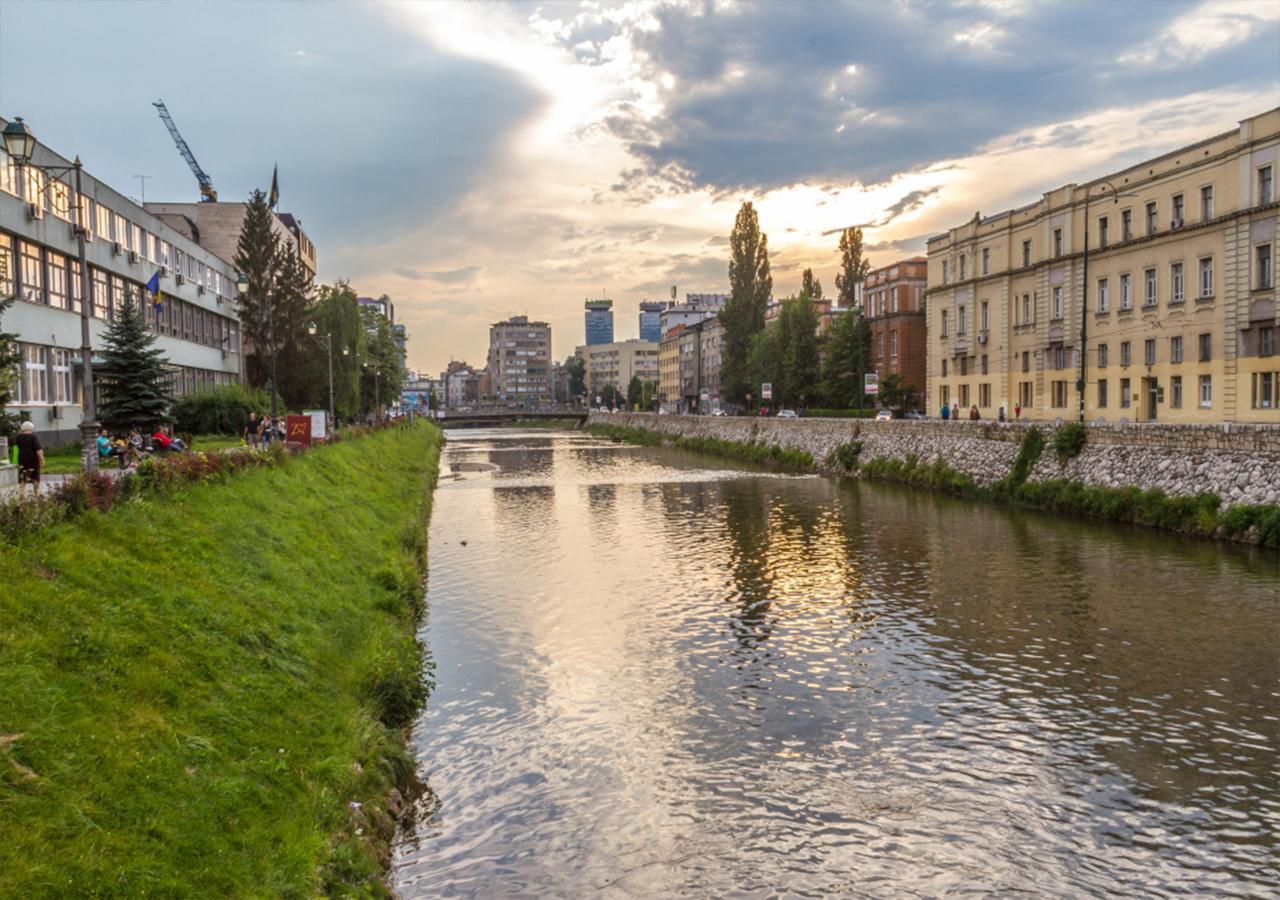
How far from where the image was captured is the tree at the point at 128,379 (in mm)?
34906

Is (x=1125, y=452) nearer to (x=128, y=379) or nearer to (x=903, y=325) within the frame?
(x=128, y=379)

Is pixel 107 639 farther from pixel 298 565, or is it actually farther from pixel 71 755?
pixel 298 565

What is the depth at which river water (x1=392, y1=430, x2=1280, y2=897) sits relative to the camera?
10695mm

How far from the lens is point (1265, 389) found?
4584cm

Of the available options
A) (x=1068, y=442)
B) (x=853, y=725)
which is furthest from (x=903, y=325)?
(x=853, y=725)

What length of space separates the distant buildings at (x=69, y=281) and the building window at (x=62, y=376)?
1.8 inches

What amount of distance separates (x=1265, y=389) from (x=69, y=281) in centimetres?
5599

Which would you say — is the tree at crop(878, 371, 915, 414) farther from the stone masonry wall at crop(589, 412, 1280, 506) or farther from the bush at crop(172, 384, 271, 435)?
the bush at crop(172, 384, 271, 435)

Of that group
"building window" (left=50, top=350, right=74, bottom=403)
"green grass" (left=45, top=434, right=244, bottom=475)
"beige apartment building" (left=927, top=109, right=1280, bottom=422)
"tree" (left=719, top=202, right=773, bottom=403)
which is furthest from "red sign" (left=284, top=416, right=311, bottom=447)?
"tree" (left=719, top=202, right=773, bottom=403)

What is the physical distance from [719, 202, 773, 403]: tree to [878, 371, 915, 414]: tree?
82.1 feet

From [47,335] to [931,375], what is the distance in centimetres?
6419

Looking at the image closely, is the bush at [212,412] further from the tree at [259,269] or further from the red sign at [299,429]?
the tree at [259,269]

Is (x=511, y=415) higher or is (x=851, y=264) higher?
(x=851, y=264)

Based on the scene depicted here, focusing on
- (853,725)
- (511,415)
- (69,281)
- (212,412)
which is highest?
(69,281)
